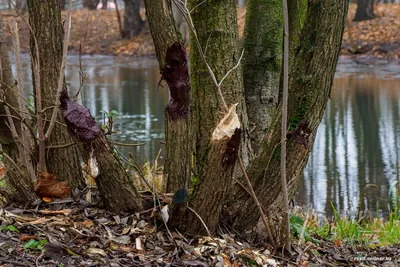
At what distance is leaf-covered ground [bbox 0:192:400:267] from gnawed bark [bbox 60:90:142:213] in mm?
86

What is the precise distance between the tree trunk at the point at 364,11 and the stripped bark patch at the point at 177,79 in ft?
82.3

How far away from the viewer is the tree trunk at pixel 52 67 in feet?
13.1

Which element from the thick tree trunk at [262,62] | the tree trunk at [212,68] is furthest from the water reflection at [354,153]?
the tree trunk at [212,68]

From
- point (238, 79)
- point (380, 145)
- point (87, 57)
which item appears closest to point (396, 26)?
point (87, 57)

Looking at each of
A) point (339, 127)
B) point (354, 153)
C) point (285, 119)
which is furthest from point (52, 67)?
point (339, 127)

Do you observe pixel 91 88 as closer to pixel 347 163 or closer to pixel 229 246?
pixel 347 163

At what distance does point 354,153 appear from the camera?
10656mm

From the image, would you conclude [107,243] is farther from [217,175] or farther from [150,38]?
[150,38]

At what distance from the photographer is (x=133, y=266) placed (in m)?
3.33

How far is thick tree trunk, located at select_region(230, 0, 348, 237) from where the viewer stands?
3668mm

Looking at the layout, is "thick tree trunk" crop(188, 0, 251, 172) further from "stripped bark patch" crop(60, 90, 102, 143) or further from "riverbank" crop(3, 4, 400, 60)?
"riverbank" crop(3, 4, 400, 60)

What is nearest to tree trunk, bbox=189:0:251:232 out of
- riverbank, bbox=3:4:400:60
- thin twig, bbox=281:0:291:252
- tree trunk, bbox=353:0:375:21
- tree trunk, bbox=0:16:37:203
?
thin twig, bbox=281:0:291:252

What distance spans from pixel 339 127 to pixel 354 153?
1.93 meters

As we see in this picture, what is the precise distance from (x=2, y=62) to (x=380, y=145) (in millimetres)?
8456
